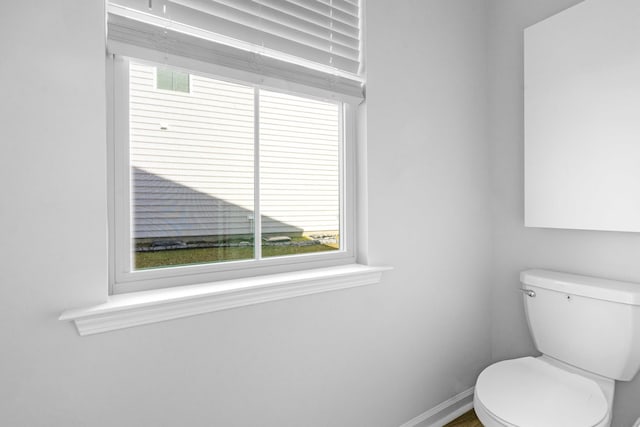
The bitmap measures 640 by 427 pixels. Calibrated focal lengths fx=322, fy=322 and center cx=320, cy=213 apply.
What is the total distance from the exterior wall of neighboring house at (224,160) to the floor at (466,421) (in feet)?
3.99

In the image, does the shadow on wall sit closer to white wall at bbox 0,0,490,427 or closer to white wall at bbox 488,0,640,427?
white wall at bbox 0,0,490,427

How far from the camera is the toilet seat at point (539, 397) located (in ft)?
3.42

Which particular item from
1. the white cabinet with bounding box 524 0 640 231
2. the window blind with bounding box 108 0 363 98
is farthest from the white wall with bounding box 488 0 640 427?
the window blind with bounding box 108 0 363 98

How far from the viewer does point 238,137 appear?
1.18 metres

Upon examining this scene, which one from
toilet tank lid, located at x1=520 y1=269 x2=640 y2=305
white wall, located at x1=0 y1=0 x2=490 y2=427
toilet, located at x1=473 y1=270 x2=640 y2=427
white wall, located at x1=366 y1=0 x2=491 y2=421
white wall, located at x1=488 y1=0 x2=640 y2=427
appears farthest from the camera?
white wall, located at x1=488 y1=0 x2=640 y2=427

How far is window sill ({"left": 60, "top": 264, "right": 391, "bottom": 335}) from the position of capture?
840mm

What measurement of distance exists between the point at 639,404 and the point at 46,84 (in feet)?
7.69

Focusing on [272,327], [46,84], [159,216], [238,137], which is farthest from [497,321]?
[46,84]

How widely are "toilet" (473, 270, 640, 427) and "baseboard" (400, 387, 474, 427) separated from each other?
45cm

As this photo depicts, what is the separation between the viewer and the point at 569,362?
1.36 metres

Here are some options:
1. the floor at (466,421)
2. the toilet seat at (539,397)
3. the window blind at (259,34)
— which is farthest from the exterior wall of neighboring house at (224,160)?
the floor at (466,421)

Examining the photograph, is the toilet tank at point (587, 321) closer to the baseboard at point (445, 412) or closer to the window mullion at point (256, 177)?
the baseboard at point (445, 412)

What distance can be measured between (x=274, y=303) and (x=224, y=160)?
537 mm

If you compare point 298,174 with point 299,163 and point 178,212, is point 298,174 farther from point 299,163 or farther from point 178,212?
point 178,212
